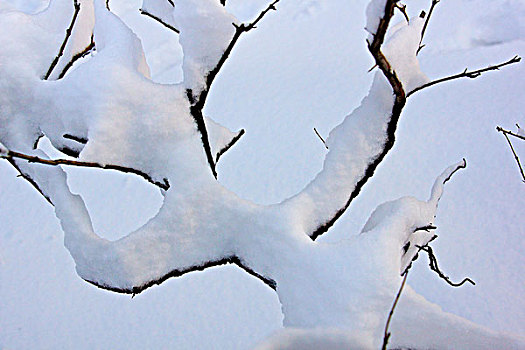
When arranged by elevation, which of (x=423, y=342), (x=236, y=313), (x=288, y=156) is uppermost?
(x=423, y=342)

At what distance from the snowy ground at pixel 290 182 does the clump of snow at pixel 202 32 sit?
1.07m

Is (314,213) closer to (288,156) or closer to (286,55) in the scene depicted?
(288,156)

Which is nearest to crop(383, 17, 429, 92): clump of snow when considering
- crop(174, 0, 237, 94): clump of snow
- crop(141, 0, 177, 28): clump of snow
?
crop(174, 0, 237, 94): clump of snow

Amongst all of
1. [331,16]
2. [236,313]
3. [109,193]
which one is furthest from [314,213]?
[331,16]

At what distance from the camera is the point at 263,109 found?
2.08 meters

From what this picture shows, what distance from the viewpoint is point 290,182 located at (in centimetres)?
180

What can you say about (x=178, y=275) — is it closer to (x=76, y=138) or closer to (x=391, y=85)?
(x=76, y=138)

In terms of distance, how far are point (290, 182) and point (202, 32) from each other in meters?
1.27

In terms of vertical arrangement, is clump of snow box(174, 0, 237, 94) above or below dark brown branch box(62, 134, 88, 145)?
above

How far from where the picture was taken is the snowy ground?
58.1 inches

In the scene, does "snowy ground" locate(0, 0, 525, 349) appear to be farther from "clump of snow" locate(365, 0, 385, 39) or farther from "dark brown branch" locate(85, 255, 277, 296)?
"clump of snow" locate(365, 0, 385, 39)

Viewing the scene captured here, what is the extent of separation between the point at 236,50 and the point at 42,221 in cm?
136

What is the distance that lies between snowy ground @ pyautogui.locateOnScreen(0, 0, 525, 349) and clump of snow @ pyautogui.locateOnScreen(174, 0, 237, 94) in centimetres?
107

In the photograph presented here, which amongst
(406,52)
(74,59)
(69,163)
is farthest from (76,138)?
(406,52)
